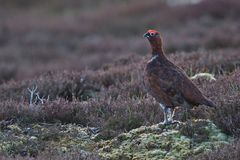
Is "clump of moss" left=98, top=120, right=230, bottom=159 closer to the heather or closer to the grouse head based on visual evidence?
the heather

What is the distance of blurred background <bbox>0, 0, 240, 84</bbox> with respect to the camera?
17172mm

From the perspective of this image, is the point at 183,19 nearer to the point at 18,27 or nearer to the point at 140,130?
the point at 18,27

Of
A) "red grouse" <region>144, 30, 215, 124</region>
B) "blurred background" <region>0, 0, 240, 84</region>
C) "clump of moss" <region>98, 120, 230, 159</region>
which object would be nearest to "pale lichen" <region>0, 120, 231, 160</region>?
"clump of moss" <region>98, 120, 230, 159</region>

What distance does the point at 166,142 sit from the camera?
6098mm

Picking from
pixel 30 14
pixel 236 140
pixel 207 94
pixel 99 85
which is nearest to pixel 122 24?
pixel 30 14

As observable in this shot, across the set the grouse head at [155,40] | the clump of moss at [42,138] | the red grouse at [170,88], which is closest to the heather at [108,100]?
the clump of moss at [42,138]

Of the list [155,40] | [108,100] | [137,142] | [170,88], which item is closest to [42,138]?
[137,142]

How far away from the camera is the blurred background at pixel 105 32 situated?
17.2 metres

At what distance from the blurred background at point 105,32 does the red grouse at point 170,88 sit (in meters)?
9.13

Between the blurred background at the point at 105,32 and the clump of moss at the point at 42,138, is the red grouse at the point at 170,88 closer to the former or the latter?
the clump of moss at the point at 42,138

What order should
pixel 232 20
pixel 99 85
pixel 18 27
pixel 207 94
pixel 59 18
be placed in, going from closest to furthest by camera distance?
pixel 207 94 → pixel 99 85 → pixel 232 20 → pixel 18 27 → pixel 59 18

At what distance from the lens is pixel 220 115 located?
6.31m

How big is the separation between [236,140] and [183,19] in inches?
620

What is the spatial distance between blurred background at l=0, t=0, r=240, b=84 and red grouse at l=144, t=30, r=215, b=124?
9129mm
